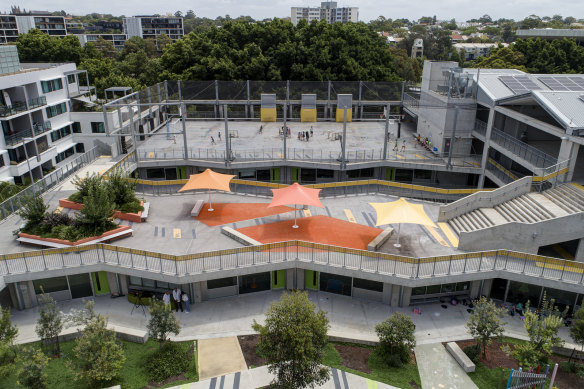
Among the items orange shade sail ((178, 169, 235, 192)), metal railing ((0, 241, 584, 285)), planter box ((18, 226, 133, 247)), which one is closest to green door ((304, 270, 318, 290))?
metal railing ((0, 241, 584, 285))

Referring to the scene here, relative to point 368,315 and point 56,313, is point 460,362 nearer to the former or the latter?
point 368,315

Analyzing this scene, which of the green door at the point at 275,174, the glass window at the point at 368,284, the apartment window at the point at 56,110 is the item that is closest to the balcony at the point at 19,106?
the apartment window at the point at 56,110

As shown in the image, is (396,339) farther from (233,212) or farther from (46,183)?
(46,183)

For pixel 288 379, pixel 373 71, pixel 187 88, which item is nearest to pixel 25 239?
pixel 288 379

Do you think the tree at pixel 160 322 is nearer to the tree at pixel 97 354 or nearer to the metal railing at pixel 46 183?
the tree at pixel 97 354

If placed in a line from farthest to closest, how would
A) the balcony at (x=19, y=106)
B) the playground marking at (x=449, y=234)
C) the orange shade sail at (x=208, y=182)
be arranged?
the balcony at (x=19, y=106) → the orange shade sail at (x=208, y=182) → the playground marking at (x=449, y=234)

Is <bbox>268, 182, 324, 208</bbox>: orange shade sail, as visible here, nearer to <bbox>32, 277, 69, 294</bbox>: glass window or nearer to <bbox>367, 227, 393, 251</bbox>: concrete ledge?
<bbox>367, 227, 393, 251</bbox>: concrete ledge
